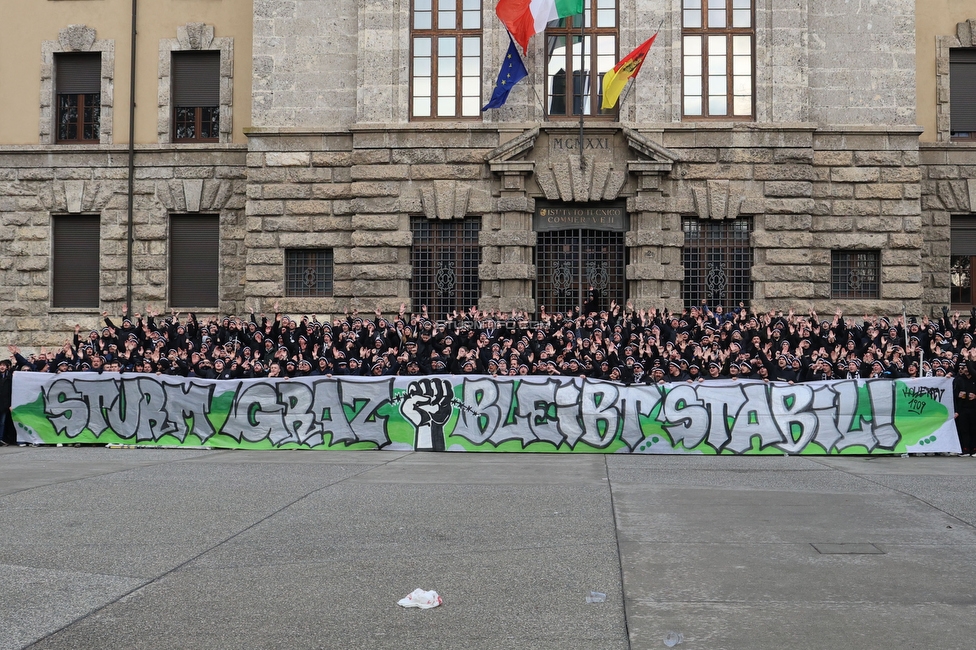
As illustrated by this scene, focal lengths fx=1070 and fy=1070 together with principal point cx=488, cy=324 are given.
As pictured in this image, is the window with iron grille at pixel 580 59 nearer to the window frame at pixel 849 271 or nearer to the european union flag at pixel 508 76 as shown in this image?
the european union flag at pixel 508 76

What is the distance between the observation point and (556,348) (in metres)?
20.8

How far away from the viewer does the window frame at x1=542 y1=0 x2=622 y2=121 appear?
26.0 meters

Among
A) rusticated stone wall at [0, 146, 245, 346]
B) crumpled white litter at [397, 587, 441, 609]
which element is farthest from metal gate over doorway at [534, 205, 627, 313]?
crumpled white litter at [397, 587, 441, 609]

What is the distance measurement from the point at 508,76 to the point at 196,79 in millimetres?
9635

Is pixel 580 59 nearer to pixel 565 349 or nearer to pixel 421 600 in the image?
pixel 565 349

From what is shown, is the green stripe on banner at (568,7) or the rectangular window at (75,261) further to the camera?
the rectangular window at (75,261)

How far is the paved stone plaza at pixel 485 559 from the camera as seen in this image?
617 cm

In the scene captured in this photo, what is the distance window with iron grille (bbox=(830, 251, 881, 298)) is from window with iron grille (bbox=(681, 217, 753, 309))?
2.18 meters

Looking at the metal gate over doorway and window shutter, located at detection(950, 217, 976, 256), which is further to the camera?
window shutter, located at detection(950, 217, 976, 256)

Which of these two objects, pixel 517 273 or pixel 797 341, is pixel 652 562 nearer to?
pixel 797 341

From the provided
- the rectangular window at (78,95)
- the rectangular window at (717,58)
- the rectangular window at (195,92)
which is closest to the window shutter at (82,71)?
the rectangular window at (78,95)

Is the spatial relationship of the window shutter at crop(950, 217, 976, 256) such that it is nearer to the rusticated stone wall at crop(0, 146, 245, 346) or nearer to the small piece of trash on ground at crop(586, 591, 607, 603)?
the rusticated stone wall at crop(0, 146, 245, 346)

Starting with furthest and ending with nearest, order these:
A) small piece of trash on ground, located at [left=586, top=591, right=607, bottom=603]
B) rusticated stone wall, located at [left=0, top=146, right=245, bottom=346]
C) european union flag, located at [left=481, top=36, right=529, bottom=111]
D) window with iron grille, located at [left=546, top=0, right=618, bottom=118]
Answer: rusticated stone wall, located at [left=0, top=146, right=245, bottom=346], window with iron grille, located at [left=546, top=0, right=618, bottom=118], european union flag, located at [left=481, top=36, right=529, bottom=111], small piece of trash on ground, located at [left=586, top=591, right=607, bottom=603]

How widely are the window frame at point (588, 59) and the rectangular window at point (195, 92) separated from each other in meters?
9.40
